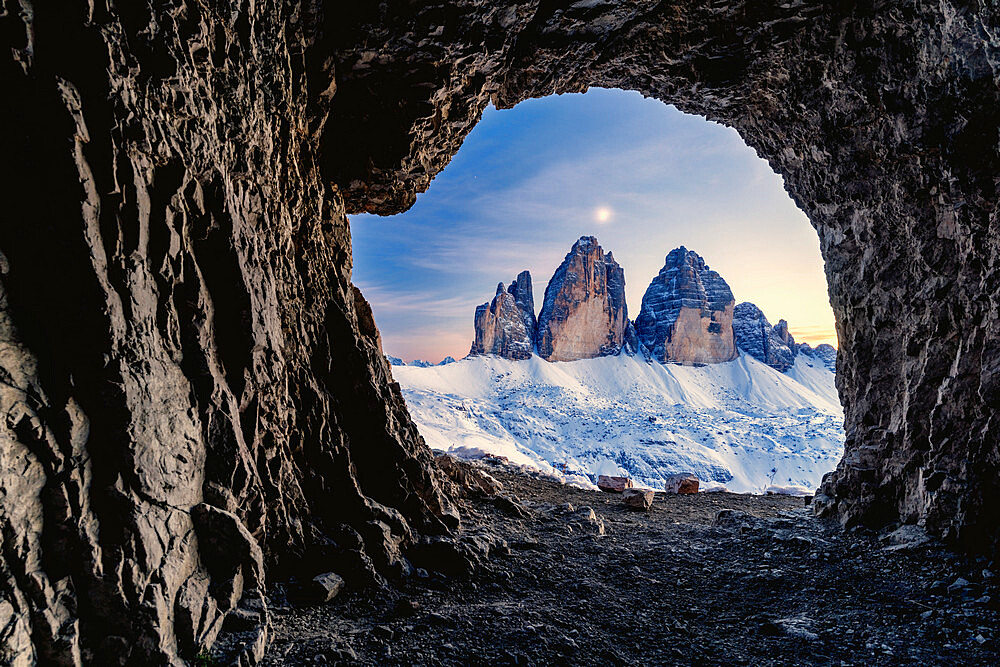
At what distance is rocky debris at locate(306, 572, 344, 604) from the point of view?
203 inches

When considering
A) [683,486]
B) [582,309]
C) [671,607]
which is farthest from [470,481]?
[582,309]

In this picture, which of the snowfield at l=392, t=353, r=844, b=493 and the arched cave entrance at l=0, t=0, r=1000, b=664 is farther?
the snowfield at l=392, t=353, r=844, b=493

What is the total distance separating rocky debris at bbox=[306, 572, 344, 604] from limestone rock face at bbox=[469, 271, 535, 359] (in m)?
107

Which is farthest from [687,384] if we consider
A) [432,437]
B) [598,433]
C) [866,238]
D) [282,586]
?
[282,586]

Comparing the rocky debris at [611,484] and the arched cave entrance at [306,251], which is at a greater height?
the arched cave entrance at [306,251]

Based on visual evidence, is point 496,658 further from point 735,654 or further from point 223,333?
point 223,333

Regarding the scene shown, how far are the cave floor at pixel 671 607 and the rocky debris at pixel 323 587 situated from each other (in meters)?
0.12

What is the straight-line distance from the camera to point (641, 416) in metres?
87.3

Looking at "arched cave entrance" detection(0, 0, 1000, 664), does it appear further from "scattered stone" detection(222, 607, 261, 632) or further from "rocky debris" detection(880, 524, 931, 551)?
"rocky debris" detection(880, 524, 931, 551)

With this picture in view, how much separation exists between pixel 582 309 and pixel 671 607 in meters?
117

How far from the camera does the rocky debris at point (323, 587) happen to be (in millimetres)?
5168

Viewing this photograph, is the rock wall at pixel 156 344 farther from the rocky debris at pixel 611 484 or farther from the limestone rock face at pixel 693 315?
the limestone rock face at pixel 693 315

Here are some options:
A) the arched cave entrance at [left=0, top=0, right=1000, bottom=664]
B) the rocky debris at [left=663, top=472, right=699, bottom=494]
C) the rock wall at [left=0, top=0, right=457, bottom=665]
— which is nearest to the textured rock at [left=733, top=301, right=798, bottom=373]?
the rocky debris at [left=663, top=472, right=699, bottom=494]

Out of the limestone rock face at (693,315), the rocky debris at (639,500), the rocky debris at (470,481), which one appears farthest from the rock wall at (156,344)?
the limestone rock face at (693,315)
